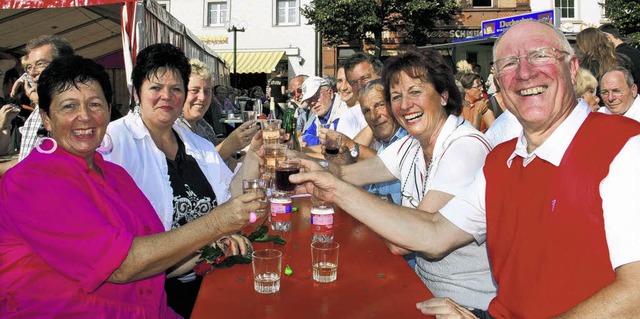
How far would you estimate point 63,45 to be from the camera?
3.52 metres

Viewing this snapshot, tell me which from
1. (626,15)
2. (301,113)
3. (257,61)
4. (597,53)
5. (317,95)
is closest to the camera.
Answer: (597,53)

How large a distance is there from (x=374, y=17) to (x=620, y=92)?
1845 centimetres

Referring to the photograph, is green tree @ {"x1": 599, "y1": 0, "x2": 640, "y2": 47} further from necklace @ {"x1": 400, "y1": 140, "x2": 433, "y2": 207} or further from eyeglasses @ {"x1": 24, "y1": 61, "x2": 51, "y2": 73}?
eyeglasses @ {"x1": 24, "y1": 61, "x2": 51, "y2": 73}

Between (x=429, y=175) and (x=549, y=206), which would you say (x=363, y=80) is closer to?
(x=429, y=175)

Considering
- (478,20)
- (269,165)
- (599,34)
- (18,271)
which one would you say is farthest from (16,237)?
(478,20)

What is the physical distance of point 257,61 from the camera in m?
24.1

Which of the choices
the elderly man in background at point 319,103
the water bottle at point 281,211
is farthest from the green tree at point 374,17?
the water bottle at point 281,211

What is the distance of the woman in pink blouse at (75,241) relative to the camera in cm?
164

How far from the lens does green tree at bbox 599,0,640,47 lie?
17.6 metres

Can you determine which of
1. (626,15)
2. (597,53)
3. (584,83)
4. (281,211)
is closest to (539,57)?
(281,211)

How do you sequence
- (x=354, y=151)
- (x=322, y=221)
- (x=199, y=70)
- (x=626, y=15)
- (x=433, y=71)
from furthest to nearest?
(x=626, y=15)
(x=199, y=70)
(x=354, y=151)
(x=433, y=71)
(x=322, y=221)

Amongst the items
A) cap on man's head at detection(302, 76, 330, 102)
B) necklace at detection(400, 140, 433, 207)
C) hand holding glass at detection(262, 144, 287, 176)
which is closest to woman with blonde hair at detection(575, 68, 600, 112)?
necklace at detection(400, 140, 433, 207)

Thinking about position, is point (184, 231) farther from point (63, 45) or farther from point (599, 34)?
point (599, 34)

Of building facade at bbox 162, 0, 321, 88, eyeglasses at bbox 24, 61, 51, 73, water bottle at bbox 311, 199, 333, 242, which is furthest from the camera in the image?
building facade at bbox 162, 0, 321, 88
